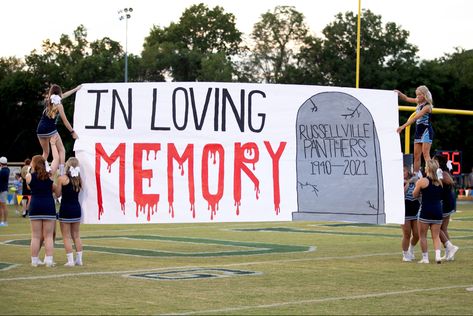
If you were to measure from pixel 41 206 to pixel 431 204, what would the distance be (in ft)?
19.9

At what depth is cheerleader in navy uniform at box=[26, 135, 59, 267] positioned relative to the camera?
1456cm

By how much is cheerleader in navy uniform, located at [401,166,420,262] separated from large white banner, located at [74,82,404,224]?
6.48 feet

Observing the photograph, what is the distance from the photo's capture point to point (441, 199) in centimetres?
1591

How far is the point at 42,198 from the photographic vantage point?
14656 mm

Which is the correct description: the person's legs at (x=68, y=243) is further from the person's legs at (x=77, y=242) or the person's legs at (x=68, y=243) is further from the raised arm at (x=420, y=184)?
the raised arm at (x=420, y=184)

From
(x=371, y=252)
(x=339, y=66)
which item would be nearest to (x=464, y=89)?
(x=339, y=66)

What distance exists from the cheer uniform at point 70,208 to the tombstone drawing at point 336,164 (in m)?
3.33

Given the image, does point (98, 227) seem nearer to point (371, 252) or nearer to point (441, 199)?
point (371, 252)

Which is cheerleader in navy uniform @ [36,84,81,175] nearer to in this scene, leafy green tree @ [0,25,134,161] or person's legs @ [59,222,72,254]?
person's legs @ [59,222,72,254]

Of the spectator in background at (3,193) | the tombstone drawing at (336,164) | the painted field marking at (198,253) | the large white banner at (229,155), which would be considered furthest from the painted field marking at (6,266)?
the spectator in background at (3,193)

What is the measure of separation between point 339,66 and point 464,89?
1019 centimetres

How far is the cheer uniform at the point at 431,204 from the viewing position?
15.5 m

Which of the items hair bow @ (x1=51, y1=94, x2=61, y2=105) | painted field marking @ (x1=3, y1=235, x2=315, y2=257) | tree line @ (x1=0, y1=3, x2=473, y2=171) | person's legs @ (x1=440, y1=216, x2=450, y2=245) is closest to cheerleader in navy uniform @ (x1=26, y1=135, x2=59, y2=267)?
hair bow @ (x1=51, y1=94, x2=61, y2=105)

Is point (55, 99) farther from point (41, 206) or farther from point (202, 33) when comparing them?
point (202, 33)
